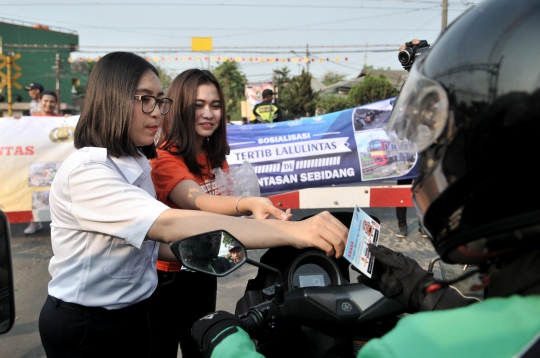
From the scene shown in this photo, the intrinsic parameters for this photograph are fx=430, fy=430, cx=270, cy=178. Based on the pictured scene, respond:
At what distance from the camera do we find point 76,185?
1470 millimetres

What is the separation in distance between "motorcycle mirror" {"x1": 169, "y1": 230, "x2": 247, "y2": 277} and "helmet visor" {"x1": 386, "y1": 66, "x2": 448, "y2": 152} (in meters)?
0.57

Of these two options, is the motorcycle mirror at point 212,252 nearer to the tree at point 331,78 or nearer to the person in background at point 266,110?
the person in background at point 266,110

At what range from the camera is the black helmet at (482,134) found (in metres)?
0.81

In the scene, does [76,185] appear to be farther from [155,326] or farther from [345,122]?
[345,122]

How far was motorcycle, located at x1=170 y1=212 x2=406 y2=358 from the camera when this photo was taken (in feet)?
4.15

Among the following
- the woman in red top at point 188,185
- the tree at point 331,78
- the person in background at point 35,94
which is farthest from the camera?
the tree at point 331,78

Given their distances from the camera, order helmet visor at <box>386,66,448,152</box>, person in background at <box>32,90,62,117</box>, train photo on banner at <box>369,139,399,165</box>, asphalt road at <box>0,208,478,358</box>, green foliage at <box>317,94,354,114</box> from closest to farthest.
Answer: helmet visor at <box>386,66,448,152</box>
asphalt road at <box>0,208,478,358</box>
train photo on banner at <box>369,139,399,165</box>
person in background at <box>32,90,62,117</box>
green foliage at <box>317,94,354,114</box>

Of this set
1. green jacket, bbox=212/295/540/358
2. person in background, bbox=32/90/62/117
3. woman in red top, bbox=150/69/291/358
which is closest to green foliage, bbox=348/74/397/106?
person in background, bbox=32/90/62/117

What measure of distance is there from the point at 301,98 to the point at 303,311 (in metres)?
36.9

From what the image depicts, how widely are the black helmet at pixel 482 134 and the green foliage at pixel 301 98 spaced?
3647 centimetres

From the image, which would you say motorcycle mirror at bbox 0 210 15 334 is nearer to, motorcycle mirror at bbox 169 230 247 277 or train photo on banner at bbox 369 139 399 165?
motorcycle mirror at bbox 169 230 247 277

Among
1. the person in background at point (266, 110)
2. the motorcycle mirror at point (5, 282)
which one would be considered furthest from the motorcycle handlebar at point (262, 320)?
the person in background at point (266, 110)

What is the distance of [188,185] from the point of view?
2.17m

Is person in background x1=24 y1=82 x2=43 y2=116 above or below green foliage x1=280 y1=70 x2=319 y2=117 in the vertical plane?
below
